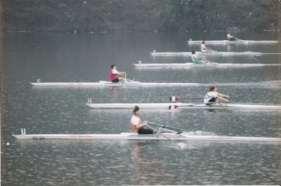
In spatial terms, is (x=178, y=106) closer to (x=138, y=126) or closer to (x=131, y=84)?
(x=138, y=126)

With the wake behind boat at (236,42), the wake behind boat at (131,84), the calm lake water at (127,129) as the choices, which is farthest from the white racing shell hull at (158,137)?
the wake behind boat at (236,42)

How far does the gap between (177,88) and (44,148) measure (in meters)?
16.5

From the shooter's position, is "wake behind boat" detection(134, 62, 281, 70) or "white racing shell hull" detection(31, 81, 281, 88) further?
"wake behind boat" detection(134, 62, 281, 70)

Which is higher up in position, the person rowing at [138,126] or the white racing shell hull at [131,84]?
the white racing shell hull at [131,84]

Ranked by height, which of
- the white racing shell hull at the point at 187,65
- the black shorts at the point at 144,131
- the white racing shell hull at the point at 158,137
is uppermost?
the white racing shell hull at the point at 187,65

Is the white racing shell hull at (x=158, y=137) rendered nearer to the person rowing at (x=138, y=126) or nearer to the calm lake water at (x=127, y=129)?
the person rowing at (x=138, y=126)

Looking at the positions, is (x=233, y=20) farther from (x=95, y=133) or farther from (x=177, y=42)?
(x=95, y=133)

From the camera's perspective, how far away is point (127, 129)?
116ft

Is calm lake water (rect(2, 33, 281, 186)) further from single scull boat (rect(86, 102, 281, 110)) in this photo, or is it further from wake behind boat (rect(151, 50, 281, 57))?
wake behind boat (rect(151, 50, 281, 57))

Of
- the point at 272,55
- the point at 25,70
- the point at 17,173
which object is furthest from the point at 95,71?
the point at 17,173

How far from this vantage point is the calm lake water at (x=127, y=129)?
27859mm

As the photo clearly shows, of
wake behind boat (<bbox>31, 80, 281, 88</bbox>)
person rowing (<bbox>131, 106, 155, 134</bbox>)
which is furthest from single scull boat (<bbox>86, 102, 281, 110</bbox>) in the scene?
person rowing (<bbox>131, 106, 155, 134</bbox>)

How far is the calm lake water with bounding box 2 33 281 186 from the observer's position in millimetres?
27859

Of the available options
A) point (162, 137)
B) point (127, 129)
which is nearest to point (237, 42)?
point (127, 129)
